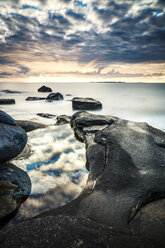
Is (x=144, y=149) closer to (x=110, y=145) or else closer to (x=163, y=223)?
(x=110, y=145)

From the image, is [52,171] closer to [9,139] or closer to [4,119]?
[9,139]

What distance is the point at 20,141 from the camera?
14.5 ft

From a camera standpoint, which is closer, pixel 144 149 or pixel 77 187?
pixel 77 187

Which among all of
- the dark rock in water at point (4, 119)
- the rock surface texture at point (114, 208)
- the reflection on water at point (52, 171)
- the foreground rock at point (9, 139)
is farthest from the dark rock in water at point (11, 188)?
the dark rock in water at point (4, 119)

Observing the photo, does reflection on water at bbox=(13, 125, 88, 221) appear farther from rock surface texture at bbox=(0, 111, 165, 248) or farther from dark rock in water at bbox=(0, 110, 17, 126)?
dark rock in water at bbox=(0, 110, 17, 126)

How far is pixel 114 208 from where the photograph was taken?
2.99 m

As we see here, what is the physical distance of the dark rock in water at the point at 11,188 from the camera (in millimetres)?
3004

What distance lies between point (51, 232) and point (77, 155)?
331 centimetres

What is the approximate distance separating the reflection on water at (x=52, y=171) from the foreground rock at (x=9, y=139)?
74 centimetres

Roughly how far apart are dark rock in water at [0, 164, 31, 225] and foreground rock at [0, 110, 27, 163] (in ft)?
1.25

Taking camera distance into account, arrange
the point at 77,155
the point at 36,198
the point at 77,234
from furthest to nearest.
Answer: the point at 77,155 < the point at 36,198 < the point at 77,234

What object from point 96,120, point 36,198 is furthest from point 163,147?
point 36,198

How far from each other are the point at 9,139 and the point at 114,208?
3.06 meters

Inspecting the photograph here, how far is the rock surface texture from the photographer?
7.32ft
